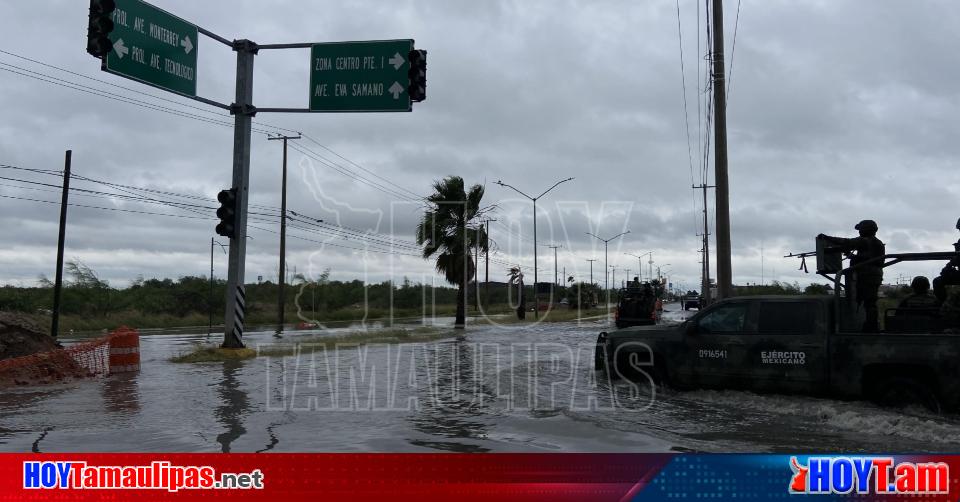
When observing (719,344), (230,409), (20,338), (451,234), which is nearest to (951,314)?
(719,344)

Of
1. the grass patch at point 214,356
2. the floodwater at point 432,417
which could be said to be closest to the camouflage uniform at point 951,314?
the floodwater at point 432,417

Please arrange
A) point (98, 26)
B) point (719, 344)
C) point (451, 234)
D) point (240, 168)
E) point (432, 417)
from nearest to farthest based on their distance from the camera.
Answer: point (432, 417) < point (719, 344) < point (98, 26) < point (240, 168) < point (451, 234)

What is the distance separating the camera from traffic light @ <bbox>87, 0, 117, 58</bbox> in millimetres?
12859

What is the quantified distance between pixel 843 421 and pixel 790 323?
1.57 meters

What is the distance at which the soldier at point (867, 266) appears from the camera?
9.35m

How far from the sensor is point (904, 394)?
8.41 meters

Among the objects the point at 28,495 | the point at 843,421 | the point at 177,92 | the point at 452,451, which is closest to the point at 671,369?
the point at 843,421

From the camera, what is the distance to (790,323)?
947 cm

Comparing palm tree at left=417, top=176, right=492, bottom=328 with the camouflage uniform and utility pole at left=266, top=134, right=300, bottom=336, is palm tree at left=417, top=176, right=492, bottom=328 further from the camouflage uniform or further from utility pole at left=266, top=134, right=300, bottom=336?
the camouflage uniform

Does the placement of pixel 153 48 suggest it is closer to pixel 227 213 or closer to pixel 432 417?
pixel 227 213

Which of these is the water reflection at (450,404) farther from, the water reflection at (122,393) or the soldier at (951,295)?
the soldier at (951,295)

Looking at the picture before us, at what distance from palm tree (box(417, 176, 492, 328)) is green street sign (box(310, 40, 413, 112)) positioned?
2112 cm

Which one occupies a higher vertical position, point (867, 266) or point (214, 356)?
point (867, 266)

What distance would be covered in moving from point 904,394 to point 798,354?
1246 millimetres
